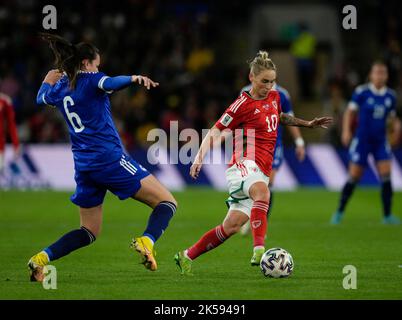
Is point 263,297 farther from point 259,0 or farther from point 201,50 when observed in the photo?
point 259,0

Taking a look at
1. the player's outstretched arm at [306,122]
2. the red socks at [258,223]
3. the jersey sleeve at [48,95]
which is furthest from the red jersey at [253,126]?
the jersey sleeve at [48,95]

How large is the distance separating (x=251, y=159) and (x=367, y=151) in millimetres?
5717

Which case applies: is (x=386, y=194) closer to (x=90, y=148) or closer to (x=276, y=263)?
(x=276, y=263)

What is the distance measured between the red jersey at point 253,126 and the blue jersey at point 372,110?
548cm

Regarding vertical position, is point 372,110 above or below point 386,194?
above

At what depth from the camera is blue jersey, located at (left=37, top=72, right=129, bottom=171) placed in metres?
8.41

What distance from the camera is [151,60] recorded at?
24.2 m

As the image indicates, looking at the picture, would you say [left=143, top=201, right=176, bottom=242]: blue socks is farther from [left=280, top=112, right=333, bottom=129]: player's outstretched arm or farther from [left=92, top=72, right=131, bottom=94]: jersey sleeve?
[left=280, top=112, right=333, bottom=129]: player's outstretched arm

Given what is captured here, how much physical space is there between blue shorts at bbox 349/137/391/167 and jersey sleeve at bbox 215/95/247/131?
5.66m

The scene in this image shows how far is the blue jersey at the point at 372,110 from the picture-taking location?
14312 mm

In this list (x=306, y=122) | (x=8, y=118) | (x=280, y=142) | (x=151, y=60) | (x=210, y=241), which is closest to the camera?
(x=210, y=241)

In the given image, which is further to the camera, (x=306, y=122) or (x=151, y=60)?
→ (x=151, y=60)

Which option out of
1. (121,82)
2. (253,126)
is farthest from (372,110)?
(121,82)

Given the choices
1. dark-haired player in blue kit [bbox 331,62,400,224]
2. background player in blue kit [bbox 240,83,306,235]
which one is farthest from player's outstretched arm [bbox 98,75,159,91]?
dark-haired player in blue kit [bbox 331,62,400,224]
